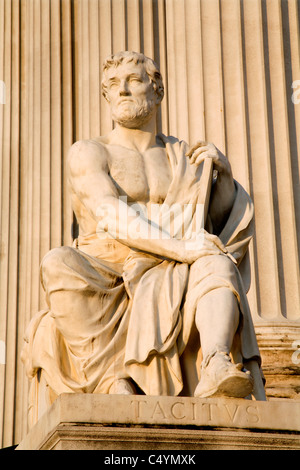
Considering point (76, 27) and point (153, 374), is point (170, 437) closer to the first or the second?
point (153, 374)

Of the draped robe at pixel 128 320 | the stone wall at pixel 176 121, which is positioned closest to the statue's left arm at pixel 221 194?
the draped robe at pixel 128 320

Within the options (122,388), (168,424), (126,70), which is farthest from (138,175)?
(168,424)

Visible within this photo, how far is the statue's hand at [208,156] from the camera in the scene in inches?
363

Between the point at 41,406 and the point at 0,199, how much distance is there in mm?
4965

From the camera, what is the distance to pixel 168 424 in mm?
7578

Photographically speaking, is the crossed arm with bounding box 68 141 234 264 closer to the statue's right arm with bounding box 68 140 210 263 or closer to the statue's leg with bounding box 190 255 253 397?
the statue's right arm with bounding box 68 140 210 263

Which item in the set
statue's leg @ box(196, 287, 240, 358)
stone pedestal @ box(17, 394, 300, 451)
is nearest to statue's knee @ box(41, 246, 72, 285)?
statue's leg @ box(196, 287, 240, 358)

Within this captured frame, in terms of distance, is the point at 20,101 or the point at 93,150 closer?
the point at 93,150

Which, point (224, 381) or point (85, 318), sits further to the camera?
point (85, 318)

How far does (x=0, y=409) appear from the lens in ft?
41.5

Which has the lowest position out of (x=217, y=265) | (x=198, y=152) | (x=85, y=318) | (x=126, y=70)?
(x=85, y=318)

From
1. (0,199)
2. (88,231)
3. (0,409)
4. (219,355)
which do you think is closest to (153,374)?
(219,355)

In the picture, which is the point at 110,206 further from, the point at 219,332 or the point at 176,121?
the point at 176,121

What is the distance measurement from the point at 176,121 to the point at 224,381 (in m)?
5.23
